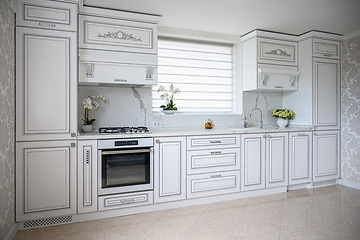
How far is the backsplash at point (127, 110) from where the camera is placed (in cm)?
322

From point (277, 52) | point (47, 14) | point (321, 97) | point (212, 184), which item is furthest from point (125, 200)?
point (321, 97)

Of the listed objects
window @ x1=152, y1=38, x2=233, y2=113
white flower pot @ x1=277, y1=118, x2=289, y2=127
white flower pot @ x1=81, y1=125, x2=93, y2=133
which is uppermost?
window @ x1=152, y1=38, x2=233, y2=113

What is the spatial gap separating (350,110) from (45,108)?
436 cm

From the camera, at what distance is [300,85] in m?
4.00

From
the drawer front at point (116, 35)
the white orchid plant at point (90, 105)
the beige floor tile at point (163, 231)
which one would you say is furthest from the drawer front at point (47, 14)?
the beige floor tile at point (163, 231)

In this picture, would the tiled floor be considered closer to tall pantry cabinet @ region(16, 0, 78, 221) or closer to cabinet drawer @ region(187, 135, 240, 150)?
tall pantry cabinet @ region(16, 0, 78, 221)

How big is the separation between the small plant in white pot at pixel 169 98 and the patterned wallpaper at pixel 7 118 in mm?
1824

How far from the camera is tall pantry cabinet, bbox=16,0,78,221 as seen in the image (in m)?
2.39

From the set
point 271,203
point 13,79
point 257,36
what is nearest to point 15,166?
point 13,79

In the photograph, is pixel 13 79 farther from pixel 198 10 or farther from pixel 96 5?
pixel 198 10

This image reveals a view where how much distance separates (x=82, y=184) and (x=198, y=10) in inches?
96.9

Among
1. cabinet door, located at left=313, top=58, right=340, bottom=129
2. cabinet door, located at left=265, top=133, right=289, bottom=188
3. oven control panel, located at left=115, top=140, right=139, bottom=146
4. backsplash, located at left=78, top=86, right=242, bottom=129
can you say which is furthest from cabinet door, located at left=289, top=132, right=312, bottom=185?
oven control panel, located at left=115, top=140, right=139, bottom=146

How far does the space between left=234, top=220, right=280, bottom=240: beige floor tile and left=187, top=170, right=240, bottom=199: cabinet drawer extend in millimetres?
629

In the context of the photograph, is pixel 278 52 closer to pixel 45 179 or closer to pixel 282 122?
pixel 282 122
